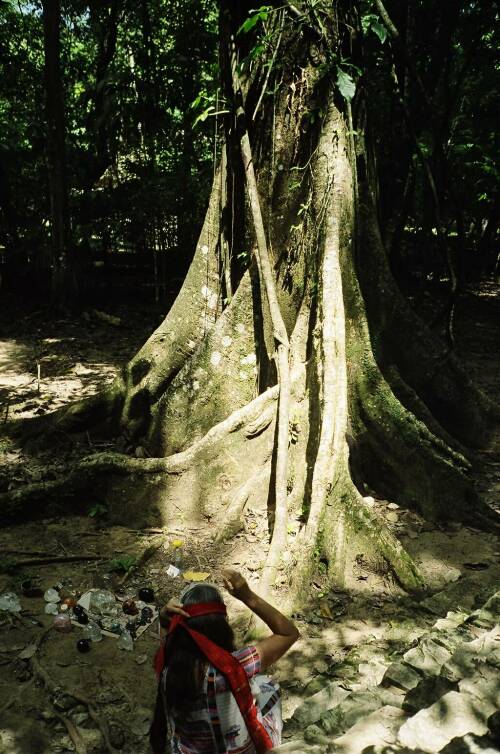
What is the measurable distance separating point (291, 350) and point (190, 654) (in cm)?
344

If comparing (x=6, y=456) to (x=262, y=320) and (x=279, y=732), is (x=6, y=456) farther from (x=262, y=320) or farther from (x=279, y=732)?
(x=279, y=732)

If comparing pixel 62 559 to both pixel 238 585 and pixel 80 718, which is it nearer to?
pixel 80 718

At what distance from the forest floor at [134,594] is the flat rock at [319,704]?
27 cm

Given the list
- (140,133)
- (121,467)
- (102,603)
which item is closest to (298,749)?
(102,603)

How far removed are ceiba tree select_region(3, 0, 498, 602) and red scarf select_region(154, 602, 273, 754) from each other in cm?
206

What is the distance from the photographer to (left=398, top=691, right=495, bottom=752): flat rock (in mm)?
2125

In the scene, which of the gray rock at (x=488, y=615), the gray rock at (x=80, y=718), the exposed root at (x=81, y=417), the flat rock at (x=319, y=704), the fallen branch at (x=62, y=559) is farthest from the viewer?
the exposed root at (x=81, y=417)

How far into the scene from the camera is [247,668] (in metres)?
2.58

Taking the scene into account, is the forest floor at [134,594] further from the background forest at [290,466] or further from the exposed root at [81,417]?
the exposed root at [81,417]

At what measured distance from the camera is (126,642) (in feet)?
13.0

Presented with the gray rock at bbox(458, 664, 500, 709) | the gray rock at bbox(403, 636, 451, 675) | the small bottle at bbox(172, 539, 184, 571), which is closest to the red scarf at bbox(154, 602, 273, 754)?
the gray rock at bbox(458, 664, 500, 709)

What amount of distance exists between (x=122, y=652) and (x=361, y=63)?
5.25 m

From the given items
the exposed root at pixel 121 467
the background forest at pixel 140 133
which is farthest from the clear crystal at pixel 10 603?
the background forest at pixel 140 133

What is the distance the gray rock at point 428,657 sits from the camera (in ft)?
10.1
